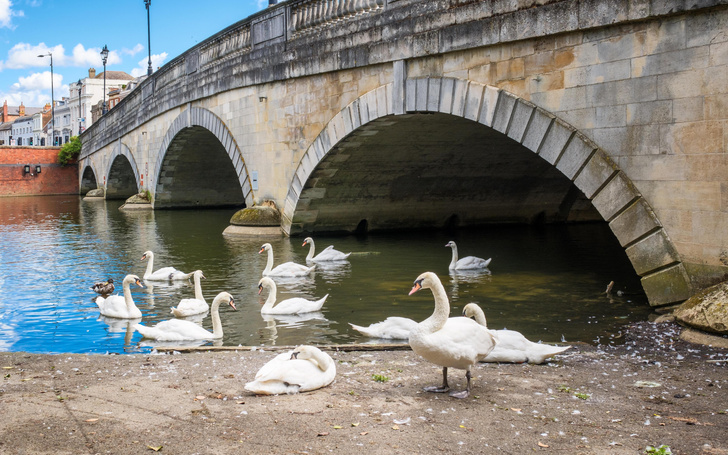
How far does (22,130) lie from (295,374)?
10468cm

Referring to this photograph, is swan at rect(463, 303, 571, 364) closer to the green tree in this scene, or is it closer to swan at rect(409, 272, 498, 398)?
swan at rect(409, 272, 498, 398)

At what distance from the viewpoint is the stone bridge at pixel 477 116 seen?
25.9 feet

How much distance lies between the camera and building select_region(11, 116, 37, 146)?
317 feet

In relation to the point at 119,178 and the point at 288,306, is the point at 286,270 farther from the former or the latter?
the point at 119,178

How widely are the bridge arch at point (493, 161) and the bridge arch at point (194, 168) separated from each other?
→ 6.22m

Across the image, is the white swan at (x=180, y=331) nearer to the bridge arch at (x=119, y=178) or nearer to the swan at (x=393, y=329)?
the swan at (x=393, y=329)

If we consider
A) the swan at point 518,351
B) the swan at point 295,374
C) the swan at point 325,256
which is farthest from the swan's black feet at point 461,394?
the swan at point 325,256

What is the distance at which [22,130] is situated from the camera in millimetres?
99188

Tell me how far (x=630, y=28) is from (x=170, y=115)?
1892cm

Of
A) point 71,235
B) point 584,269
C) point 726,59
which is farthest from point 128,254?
point 726,59

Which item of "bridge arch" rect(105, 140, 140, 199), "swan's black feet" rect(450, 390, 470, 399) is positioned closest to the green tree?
"bridge arch" rect(105, 140, 140, 199)

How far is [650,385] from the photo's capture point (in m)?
5.58

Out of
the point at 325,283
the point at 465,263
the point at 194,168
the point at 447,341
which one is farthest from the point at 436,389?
the point at 194,168

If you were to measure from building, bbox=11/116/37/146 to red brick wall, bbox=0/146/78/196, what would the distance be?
159ft
